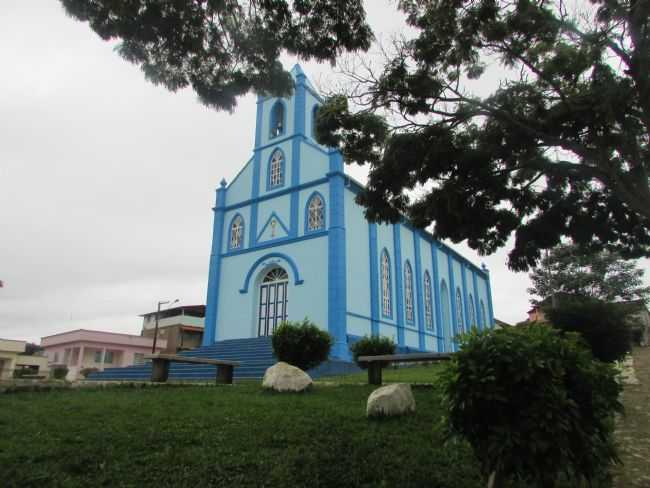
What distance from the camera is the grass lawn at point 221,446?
3.93 meters

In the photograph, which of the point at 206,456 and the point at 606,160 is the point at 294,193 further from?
the point at 206,456

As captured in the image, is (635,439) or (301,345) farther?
(301,345)

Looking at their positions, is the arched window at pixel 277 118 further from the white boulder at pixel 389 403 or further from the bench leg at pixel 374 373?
the white boulder at pixel 389 403

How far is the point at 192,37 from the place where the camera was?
654 centimetres

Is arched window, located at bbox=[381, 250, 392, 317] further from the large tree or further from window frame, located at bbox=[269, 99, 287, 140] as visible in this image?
the large tree

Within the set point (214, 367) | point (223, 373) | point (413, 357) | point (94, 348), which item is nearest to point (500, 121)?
point (413, 357)

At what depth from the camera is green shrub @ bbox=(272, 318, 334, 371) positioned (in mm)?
11617

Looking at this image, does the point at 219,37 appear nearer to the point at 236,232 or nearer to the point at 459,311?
the point at 236,232

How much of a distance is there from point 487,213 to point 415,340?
1410 centimetres

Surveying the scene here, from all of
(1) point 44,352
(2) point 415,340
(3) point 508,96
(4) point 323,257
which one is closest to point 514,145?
(3) point 508,96

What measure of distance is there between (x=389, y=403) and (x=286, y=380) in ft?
9.54

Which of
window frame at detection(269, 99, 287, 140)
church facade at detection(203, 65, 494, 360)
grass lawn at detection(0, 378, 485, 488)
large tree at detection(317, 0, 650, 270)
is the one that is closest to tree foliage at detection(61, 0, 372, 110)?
large tree at detection(317, 0, 650, 270)

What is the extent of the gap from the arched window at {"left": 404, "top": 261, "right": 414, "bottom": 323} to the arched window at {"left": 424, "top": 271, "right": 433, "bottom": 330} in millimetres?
1758

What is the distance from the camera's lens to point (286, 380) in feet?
27.2
